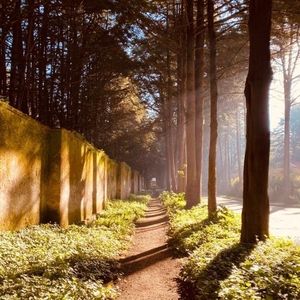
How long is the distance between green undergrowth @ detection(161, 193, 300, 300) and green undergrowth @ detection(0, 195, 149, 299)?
1352mm

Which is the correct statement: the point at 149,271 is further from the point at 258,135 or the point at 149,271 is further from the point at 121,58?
the point at 121,58

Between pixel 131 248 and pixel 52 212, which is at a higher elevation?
pixel 52 212

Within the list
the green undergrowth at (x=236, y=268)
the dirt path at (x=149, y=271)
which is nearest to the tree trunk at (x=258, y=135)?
the green undergrowth at (x=236, y=268)

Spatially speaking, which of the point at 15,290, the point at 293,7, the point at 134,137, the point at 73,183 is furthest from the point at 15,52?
the point at 134,137

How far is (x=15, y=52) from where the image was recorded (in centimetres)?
1319

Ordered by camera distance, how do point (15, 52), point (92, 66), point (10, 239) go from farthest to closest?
point (92, 66), point (15, 52), point (10, 239)

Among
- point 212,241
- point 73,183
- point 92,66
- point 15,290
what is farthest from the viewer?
point 92,66

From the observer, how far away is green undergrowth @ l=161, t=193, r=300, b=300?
5.11 metres

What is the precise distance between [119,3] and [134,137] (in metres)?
24.2

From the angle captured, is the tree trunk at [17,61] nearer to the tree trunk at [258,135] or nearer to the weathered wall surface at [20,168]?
the weathered wall surface at [20,168]

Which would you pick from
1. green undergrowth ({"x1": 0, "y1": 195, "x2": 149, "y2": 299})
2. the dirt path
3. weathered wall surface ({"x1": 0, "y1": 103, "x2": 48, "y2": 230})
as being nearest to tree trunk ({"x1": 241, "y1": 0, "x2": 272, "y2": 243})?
the dirt path

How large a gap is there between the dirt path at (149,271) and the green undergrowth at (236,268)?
29 centimetres

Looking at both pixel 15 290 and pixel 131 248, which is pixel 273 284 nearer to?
pixel 15 290

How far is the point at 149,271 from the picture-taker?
8.01 m
